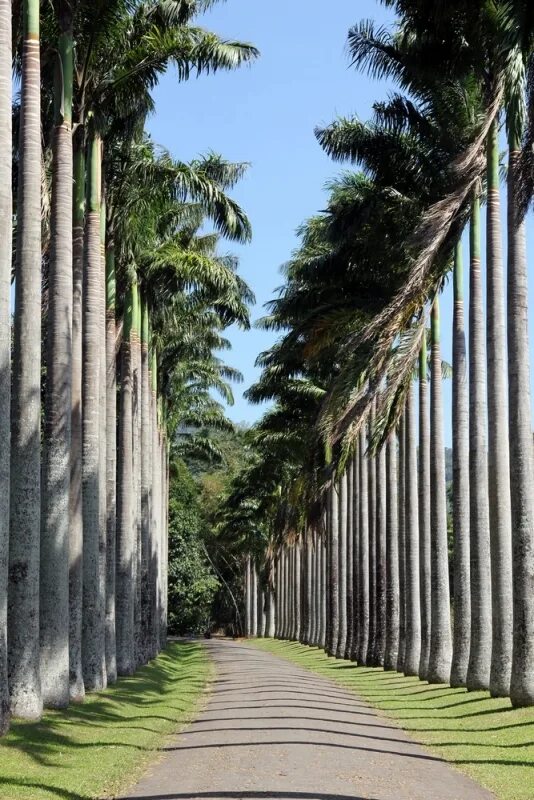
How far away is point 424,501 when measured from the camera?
31.5 metres

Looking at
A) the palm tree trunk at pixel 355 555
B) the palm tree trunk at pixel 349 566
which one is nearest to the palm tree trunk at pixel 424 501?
the palm tree trunk at pixel 355 555

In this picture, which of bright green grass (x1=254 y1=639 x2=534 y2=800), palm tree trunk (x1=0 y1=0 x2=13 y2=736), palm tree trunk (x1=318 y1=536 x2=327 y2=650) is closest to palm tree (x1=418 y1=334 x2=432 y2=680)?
bright green grass (x1=254 y1=639 x2=534 y2=800)

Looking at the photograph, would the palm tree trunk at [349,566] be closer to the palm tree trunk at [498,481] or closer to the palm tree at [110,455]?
the palm tree at [110,455]

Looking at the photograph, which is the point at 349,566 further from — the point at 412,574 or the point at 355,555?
the point at 412,574

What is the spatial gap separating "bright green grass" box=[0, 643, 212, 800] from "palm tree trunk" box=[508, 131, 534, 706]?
5.39 metres

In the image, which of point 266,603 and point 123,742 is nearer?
point 123,742

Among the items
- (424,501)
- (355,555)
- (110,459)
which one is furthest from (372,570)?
(110,459)

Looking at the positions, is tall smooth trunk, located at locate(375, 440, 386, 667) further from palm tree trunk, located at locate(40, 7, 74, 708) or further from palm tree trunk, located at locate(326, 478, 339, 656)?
palm tree trunk, located at locate(40, 7, 74, 708)

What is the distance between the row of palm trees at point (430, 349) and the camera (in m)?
20.5

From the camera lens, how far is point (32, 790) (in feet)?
37.7

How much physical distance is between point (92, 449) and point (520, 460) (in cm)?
830

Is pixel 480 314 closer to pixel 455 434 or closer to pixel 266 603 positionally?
pixel 455 434

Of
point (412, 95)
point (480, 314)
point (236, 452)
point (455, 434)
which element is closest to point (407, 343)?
point (480, 314)

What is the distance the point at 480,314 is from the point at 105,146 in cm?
915
